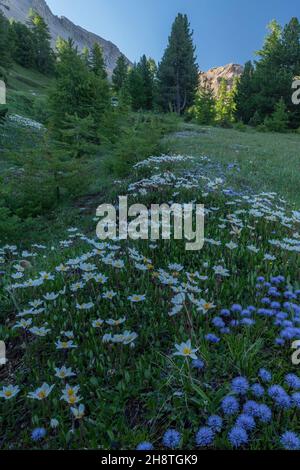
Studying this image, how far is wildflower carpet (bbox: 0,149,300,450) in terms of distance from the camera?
1.89 m

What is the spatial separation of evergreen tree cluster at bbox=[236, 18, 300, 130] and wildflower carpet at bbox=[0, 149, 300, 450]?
37.8 metres

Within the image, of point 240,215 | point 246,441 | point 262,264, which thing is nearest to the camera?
point 246,441

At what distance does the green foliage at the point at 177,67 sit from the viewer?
47031 mm

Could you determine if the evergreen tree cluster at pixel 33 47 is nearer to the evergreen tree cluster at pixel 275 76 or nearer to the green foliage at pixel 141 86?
the green foliage at pixel 141 86

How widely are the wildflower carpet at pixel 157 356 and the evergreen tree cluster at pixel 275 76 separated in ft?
124

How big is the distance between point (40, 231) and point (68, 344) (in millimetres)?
4551

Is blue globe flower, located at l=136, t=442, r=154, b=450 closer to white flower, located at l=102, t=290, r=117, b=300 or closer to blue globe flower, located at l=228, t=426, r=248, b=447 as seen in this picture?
blue globe flower, located at l=228, t=426, r=248, b=447

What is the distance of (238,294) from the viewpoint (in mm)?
3127

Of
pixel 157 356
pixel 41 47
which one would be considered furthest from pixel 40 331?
pixel 41 47

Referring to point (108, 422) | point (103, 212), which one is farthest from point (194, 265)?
point (103, 212)

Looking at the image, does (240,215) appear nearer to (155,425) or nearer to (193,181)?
(193,181)

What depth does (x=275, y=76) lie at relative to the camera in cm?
3766

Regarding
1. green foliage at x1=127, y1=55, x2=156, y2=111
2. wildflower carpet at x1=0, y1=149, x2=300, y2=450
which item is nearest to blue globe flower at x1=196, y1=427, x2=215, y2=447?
wildflower carpet at x1=0, y1=149, x2=300, y2=450

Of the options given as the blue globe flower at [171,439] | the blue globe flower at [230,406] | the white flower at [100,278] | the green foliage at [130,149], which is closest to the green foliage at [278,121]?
the green foliage at [130,149]
